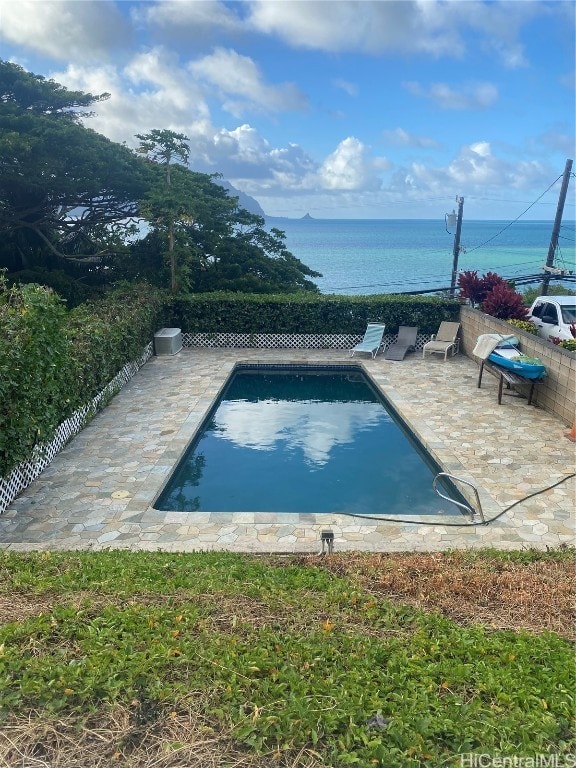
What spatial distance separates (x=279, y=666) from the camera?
352 cm

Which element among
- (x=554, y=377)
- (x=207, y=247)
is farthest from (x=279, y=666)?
(x=207, y=247)

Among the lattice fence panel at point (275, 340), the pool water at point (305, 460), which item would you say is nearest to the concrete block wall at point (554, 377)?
the pool water at point (305, 460)

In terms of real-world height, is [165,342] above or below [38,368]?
below

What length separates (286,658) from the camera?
3.60 meters

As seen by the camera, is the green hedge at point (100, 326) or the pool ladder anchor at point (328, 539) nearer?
the pool ladder anchor at point (328, 539)

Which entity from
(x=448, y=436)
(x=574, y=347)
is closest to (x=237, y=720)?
(x=448, y=436)

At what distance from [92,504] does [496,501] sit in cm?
577

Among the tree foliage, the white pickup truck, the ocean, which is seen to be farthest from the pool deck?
the ocean

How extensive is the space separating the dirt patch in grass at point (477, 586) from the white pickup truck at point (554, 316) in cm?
980

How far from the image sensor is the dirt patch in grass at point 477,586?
169 inches

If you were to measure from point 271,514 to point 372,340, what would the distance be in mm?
10414

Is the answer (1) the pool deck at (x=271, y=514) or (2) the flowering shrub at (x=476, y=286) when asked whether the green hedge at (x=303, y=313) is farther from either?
(1) the pool deck at (x=271, y=514)

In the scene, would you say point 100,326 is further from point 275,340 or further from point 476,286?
point 476,286

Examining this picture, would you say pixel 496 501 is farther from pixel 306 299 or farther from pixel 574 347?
pixel 306 299
